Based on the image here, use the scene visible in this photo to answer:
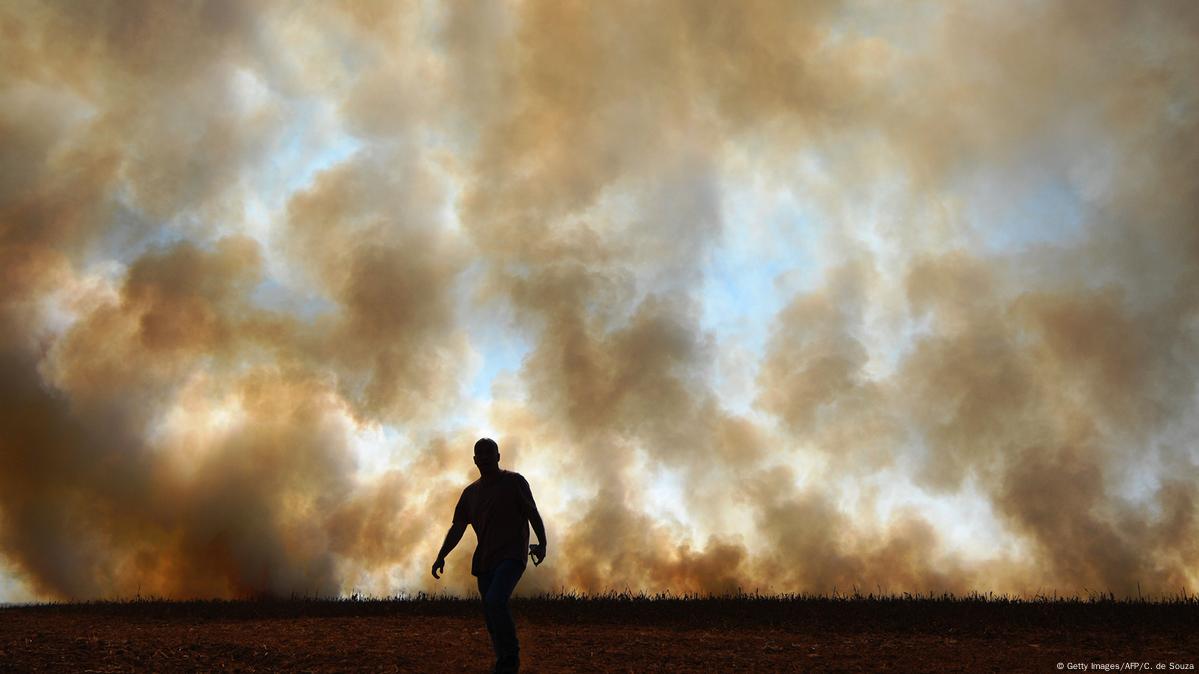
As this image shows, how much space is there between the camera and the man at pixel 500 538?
1159 centimetres

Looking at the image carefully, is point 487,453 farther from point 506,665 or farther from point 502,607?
point 506,665

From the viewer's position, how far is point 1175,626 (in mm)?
19922

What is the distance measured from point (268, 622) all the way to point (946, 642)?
60.1 feet

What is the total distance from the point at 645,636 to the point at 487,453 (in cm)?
961

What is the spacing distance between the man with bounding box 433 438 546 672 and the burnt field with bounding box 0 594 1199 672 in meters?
3.64

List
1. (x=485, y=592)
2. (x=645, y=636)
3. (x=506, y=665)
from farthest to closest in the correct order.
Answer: (x=645, y=636), (x=485, y=592), (x=506, y=665)

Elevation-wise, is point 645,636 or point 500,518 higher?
point 500,518

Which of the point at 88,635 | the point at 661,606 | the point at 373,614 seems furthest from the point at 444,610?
the point at 88,635

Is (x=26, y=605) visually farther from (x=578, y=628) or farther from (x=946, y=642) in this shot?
(x=946, y=642)

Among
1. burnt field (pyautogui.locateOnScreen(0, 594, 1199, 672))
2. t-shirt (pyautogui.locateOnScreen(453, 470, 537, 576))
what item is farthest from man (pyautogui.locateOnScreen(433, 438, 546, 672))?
burnt field (pyautogui.locateOnScreen(0, 594, 1199, 672))

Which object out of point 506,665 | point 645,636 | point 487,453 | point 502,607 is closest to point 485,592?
point 502,607

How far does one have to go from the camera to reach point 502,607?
11.6 metres

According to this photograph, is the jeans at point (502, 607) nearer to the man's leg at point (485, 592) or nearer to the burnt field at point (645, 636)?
the man's leg at point (485, 592)

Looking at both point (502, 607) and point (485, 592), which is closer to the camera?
point (502, 607)
